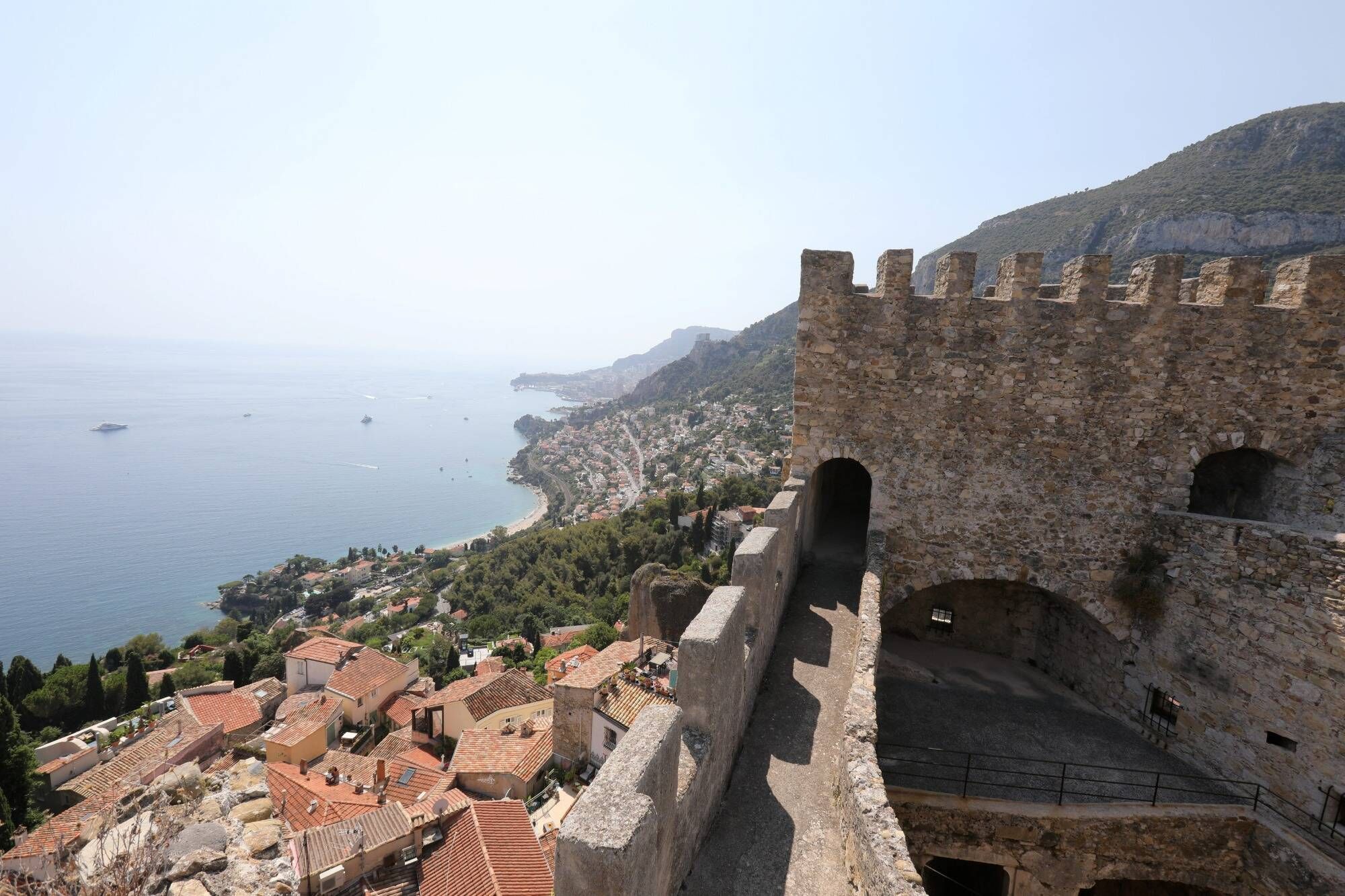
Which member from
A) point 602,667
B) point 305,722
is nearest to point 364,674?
point 305,722

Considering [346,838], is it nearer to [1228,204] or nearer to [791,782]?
[791,782]

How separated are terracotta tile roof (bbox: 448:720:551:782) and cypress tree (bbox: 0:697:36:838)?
45.5 feet

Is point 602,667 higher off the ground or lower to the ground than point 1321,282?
lower

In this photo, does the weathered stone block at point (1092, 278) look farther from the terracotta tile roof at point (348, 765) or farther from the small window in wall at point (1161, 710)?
the terracotta tile roof at point (348, 765)

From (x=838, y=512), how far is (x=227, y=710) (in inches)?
1014

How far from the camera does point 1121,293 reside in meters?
7.41

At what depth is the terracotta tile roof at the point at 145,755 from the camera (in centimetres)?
1906

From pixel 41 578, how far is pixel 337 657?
81003 mm

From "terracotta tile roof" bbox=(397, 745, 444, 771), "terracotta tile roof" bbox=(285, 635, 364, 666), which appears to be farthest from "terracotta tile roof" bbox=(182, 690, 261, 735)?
"terracotta tile roof" bbox=(397, 745, 444, 771)

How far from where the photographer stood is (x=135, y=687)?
31328 millimetres

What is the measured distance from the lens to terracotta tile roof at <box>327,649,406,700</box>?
2597 centimetres

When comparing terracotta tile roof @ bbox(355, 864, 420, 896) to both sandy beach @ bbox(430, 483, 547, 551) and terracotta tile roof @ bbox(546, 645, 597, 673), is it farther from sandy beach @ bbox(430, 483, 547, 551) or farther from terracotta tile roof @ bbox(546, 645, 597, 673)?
sandy beach @ bbox(430, 483, 547, 551)

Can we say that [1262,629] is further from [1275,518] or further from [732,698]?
[732,698]

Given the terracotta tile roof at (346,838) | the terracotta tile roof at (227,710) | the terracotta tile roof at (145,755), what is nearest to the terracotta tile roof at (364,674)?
the terracotta tile roof at (227,710)
